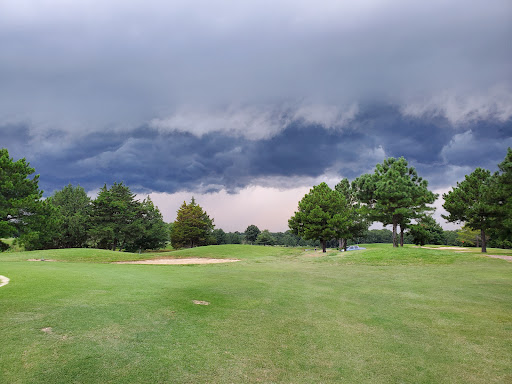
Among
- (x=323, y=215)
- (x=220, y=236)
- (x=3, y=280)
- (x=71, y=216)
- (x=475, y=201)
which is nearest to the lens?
(x=3, y=280)

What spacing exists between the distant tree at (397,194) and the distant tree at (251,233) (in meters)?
89.6

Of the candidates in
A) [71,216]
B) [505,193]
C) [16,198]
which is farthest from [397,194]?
[71,216]

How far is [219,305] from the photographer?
928 centimetres

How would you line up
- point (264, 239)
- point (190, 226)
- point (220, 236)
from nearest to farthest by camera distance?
point (190, 226) < point (220, 236) < point (264, 239)

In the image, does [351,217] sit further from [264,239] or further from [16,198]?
[264,239]

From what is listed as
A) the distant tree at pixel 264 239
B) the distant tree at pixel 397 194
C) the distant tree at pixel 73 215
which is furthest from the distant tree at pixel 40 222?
the distant tree at pixel 264 239

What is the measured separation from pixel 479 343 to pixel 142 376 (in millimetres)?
7522

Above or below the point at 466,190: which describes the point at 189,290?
below

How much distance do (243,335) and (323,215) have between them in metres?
42.7

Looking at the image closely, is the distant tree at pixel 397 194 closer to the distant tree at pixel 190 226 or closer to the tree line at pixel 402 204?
the tree line at pixel 402 204

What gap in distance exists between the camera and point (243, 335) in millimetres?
6609

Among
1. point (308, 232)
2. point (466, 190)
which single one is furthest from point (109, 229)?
point (466, 190)

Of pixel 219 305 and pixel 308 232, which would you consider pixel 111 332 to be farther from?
pixel 308 232

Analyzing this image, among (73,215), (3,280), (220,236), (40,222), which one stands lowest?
(220,236)
